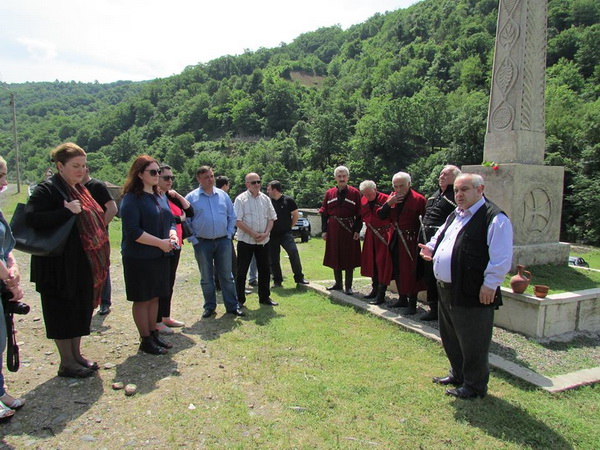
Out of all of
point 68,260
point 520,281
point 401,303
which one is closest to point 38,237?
point 68,260

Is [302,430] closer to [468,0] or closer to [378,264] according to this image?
[378,264]

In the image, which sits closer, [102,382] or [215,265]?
[102,382]

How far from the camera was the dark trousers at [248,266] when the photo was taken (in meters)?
5.86

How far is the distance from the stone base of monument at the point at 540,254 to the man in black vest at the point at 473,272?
3032 mm

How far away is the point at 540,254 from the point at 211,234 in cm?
482

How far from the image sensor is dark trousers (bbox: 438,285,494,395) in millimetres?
3131

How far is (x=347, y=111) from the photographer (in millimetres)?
86188

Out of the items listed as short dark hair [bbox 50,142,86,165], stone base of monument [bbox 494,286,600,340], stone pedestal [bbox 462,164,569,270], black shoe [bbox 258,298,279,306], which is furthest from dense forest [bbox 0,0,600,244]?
short dark hair [bbox 50,142,86,165]

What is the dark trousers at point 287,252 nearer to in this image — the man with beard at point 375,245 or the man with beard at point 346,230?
the man with beard at point 346,230

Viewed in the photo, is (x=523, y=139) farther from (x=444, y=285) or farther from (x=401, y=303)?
(x=444, y=285)

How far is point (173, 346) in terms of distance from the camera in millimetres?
4359

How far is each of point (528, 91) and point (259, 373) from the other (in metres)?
5.44

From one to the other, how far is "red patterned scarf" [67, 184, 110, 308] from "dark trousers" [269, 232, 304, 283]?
12.8 ft

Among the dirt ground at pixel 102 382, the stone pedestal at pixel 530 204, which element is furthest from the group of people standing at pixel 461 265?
the dirt ground at pixel 102 382
